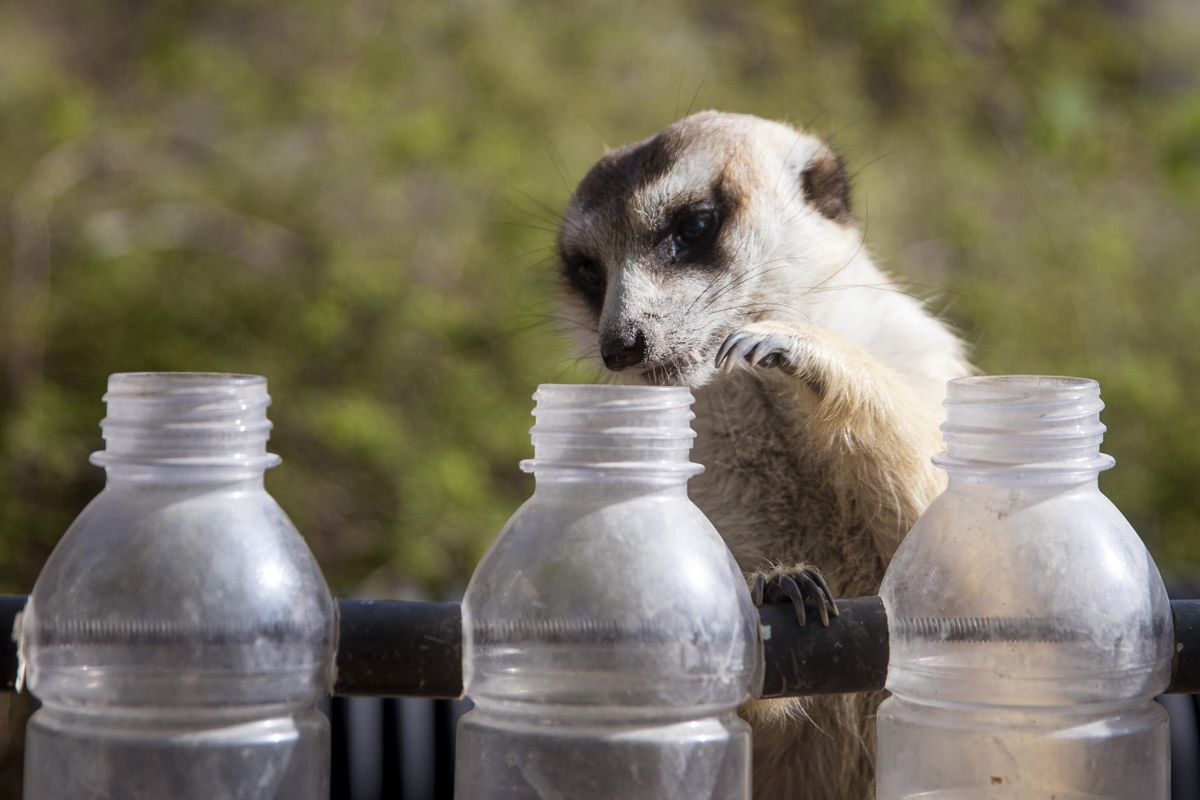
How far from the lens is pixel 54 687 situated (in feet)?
3.61

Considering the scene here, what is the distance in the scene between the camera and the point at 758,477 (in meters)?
2.18

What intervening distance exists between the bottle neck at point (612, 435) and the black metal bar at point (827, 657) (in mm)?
169

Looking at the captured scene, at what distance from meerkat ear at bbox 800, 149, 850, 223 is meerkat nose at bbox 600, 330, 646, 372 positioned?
2.10ft

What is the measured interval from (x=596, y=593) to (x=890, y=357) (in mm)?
1413

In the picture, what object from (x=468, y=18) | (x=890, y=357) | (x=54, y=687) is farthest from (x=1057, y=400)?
(x=468, y=18)

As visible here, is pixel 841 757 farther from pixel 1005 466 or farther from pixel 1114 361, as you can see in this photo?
pixel 1114 361

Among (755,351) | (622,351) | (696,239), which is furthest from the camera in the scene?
(696,239)

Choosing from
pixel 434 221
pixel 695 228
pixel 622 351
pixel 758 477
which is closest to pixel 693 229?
pixel 695 228

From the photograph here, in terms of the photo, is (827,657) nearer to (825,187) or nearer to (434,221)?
(825,187)

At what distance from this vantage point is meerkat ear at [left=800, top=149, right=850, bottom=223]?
8.55ft

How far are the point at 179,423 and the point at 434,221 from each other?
3.83m

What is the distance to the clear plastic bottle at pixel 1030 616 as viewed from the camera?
3.65 ft

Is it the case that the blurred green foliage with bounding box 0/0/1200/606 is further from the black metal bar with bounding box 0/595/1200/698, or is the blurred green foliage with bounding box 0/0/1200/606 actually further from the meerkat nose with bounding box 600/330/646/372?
the black metal bar with bounding box 0/595/1200/698

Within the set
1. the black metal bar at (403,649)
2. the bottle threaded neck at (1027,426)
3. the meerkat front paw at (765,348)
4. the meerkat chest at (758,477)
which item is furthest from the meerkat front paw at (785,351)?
the black metal bar at (403,649)
